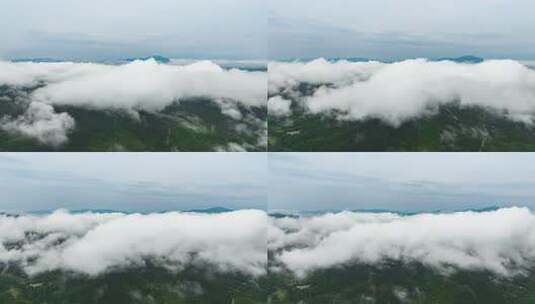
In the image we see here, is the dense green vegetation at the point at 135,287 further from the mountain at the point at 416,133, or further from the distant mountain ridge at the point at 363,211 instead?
the mountain at the point at 416,133

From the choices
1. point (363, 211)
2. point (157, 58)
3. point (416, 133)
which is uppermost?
point (157, 58)

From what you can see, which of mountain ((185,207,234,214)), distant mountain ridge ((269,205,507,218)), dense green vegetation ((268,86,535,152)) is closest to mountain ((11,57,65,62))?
mountain ((185,207,234,214))

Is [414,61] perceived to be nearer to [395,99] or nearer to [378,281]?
[395,99]

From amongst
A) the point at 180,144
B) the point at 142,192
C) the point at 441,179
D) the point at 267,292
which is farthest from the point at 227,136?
the point at 441,179

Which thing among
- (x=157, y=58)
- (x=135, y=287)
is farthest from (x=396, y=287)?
(x=157, y=58)

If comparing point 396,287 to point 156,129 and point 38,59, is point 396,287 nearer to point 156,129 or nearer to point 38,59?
point 156,129

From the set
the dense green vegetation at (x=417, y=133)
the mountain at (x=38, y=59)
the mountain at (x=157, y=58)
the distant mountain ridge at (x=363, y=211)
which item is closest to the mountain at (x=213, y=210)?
the distant mountain ridge at (x=363, y=211)
